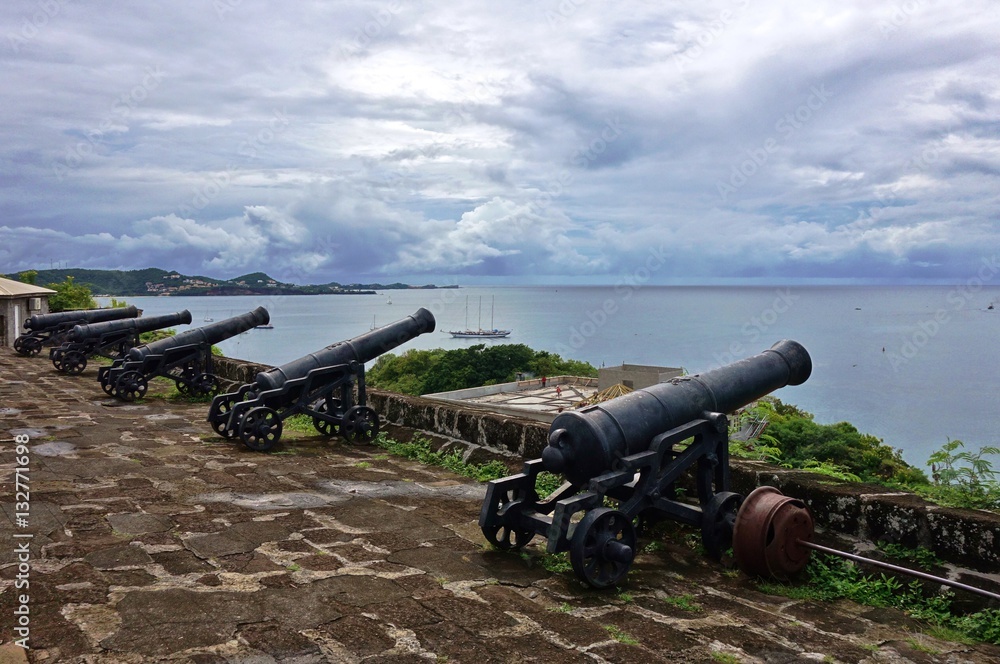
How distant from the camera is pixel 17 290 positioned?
72.6 feet

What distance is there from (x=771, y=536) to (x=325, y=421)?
512 cm

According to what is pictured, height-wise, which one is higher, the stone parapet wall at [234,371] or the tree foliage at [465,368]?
the stone parapet wall at [234,371]

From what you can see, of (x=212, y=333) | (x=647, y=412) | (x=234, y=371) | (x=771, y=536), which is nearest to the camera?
(x=771, y=536)

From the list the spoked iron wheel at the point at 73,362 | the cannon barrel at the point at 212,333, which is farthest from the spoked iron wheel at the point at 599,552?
the spoked iron wheel at the point at 73,362

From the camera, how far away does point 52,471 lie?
6.16 metres

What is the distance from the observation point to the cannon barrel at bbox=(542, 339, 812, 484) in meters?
4.11

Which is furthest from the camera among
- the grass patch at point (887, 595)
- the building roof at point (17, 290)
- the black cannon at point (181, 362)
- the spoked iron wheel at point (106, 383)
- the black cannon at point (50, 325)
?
the building roof at point (17, 290)

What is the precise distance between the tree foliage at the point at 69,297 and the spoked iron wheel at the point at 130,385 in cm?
1483

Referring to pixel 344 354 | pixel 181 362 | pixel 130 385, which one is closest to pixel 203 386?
pixel 181 362

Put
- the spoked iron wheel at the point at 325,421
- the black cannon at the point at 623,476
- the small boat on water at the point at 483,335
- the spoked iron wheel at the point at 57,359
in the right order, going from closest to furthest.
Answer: the black cannon at the point at 623,476
the spoked iron wheel at the point at 325,421
the spoked iron wheel at the point at 57,359
the small boat on water at the point at 483,335

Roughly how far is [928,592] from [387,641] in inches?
106

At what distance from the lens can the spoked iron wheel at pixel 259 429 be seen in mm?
7395

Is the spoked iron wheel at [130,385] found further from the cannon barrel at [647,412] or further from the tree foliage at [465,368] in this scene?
the tree foliage at [465,368]

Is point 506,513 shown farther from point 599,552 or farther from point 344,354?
point 344,354
